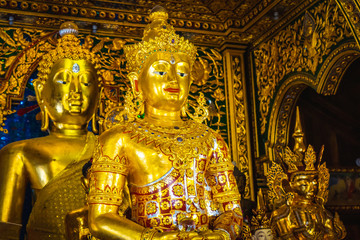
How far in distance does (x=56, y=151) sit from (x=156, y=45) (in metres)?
1.23

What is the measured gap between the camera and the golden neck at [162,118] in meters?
2.68

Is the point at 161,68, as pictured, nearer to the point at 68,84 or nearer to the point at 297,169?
the point at 68,84

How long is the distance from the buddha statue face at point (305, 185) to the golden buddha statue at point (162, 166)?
A: 1005 millimetres

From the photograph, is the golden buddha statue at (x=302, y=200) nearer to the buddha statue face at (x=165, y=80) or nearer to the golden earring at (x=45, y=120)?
the buddha statue face at (x=165, y=80)

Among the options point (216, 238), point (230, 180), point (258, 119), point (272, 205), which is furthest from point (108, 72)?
point (216, 238)

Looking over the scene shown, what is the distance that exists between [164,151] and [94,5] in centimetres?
196

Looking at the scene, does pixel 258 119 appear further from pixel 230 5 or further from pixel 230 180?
pixel 230 180

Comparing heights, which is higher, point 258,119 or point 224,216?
point 258,119

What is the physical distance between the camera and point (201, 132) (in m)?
2.68

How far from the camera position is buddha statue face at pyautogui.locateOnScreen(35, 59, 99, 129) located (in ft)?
11.7

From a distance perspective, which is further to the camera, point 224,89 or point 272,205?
point 224,89

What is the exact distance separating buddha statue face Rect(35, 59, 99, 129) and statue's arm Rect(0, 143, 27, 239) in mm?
341

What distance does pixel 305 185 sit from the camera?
3.50 m

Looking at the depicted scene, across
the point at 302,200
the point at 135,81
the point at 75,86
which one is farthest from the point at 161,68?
the point at 302,200
